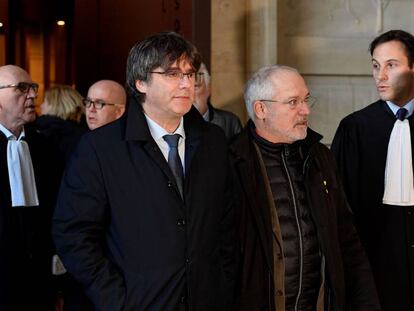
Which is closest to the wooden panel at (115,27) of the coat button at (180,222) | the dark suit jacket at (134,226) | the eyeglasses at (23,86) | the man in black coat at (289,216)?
the eyeglasses at (23,86)

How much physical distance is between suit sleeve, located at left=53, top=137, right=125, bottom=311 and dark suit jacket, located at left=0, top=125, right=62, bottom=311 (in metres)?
0.98

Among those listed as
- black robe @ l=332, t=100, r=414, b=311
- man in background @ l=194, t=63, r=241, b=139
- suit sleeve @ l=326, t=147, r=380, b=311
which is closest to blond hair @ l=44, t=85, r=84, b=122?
man in background @ l=194, t=63, r=241, b=139

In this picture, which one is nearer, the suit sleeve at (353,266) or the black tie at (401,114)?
the suit sleeve at (353,266)

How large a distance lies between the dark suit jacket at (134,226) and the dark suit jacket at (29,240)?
3.23 feet

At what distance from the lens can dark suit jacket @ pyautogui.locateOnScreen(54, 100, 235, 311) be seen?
2.79 meters

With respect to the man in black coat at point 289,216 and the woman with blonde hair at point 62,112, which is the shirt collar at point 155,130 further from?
the woman with blonde hair at point 62,112

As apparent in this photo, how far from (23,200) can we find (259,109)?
4.35ft

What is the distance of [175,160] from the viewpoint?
295 cm

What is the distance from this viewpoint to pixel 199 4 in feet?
17.7

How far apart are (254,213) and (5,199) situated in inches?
54.4

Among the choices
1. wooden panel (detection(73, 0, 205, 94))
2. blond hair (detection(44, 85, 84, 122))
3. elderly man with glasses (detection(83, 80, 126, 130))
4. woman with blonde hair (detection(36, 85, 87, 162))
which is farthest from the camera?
blond hair (detection(44, 85, 84, 122))

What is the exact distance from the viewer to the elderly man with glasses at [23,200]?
377 centimetres

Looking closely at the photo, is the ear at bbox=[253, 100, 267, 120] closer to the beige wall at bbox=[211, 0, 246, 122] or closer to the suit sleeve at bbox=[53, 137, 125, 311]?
the suit sleeve at bbox=[53, 137, 125, 311]

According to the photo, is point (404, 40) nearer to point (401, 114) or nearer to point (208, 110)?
point (401, 114)
